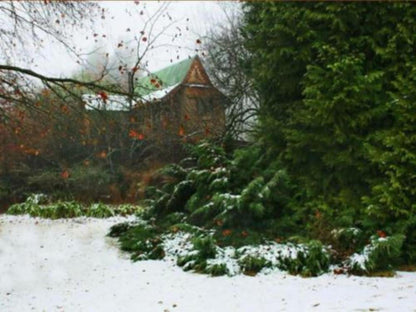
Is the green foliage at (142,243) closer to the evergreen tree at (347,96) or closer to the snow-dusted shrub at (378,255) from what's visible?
the evergreen tree at (347,96)

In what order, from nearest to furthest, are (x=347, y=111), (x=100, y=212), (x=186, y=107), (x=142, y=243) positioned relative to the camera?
(x=347, y=111), (x=142, y=243), (x=100, y=212), (x=186, y=107)

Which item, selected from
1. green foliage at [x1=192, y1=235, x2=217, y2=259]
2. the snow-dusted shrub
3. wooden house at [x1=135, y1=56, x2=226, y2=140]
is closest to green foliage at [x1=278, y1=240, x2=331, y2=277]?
the snow-dusted shrub

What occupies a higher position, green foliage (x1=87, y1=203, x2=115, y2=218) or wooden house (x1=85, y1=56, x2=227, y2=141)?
wooden house (x1=85, y1=56, x2=227, y2=141)

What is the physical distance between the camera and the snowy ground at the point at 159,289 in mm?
4832

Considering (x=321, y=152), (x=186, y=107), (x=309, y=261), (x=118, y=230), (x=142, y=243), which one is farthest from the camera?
(x=186, y=107)

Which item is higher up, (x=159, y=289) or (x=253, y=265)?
(x=253, y=265)

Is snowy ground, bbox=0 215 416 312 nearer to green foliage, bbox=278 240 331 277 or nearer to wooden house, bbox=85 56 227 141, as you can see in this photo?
green foliage, bbox=278 240 331 277

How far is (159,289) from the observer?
229 inches

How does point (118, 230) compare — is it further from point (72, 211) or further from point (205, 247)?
point (205, 247)

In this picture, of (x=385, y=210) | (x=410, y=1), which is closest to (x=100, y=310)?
(x=385, y=210)

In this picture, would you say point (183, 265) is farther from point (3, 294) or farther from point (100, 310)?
point (3, 294)

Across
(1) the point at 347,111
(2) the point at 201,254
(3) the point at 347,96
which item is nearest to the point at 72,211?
(2) the point at 201,254

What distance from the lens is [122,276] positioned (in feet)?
21.9

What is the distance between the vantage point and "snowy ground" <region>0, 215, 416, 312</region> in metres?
4.83
